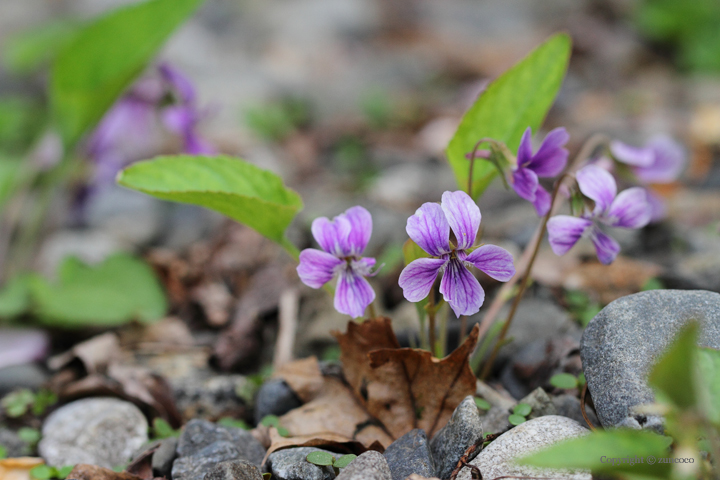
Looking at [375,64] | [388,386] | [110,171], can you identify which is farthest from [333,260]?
[375,64]

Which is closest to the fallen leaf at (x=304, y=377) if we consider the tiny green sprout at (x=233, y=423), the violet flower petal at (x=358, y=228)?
the tiny green sprout at (x=233, y=423)

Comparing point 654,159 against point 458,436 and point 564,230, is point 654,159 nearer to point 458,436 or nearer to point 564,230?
point 564,230

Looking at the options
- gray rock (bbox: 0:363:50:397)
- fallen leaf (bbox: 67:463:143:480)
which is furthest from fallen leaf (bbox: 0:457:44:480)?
gray rock (bbox: 0:363:50:397)

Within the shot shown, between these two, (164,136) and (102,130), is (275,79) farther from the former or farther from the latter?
(102,130)

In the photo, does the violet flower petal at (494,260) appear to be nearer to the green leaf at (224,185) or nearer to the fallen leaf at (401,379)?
the fallen leaf at (401,379)

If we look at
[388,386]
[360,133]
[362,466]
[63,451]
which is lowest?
A: [360,133]

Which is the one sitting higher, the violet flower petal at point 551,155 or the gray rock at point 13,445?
the violet flower petal at point 551,155
